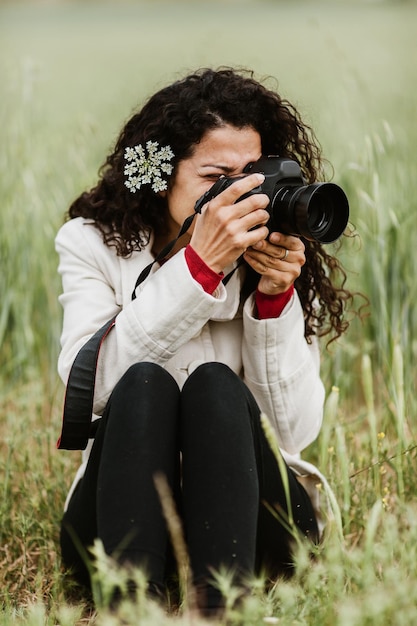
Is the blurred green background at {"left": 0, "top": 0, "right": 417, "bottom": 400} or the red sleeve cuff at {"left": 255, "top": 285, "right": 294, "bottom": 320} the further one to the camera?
the blurred green background at {"left": 0, "top": 0, "right": 417, "bottom": 400}

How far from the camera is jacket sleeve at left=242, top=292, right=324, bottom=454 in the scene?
1.51m

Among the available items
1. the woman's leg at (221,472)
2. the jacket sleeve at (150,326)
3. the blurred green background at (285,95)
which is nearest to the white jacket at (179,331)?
the jacket sleeve at (150,326)

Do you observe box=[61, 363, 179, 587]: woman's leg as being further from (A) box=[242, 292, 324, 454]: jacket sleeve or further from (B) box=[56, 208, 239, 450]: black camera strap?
(A) box=[242, 292, 324, 454]: jacket sleeve

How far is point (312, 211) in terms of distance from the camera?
4.64 ft

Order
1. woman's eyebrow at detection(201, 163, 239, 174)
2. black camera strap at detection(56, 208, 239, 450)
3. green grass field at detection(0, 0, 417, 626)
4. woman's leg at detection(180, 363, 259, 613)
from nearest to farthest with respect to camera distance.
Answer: green grass field at detection(0, 0, 417, 626)
woman's leg at detection(180, 363, 259, 613)
black camera strap at detection(56, 208, 239, 450)
woman's eyebrow at detection(201, 163, 239, 174)

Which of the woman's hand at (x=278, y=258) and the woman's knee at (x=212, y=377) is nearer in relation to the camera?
the woman's knee at (x=212, y=377)

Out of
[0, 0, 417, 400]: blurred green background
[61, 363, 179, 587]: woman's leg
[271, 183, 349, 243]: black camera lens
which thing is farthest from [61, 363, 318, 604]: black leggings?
[0, 0, 417, 400]: blurred green background

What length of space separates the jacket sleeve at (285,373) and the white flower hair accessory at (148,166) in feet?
0.93

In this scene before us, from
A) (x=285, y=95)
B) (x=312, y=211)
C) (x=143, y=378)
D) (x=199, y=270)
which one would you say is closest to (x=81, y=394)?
(x=143, y=378)

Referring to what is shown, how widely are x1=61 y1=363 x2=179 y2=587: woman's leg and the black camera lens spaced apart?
13.1 inches

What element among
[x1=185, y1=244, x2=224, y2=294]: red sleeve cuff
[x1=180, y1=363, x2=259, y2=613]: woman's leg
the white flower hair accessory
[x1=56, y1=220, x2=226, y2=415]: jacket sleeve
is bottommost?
[x1=180, y1=363, x2=259, y2=613]: woman's leg

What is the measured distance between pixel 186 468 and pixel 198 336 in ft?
1.20

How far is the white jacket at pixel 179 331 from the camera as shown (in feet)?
4.49

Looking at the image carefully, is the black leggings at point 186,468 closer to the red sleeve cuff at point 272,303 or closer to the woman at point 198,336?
the woman at point 198,336
